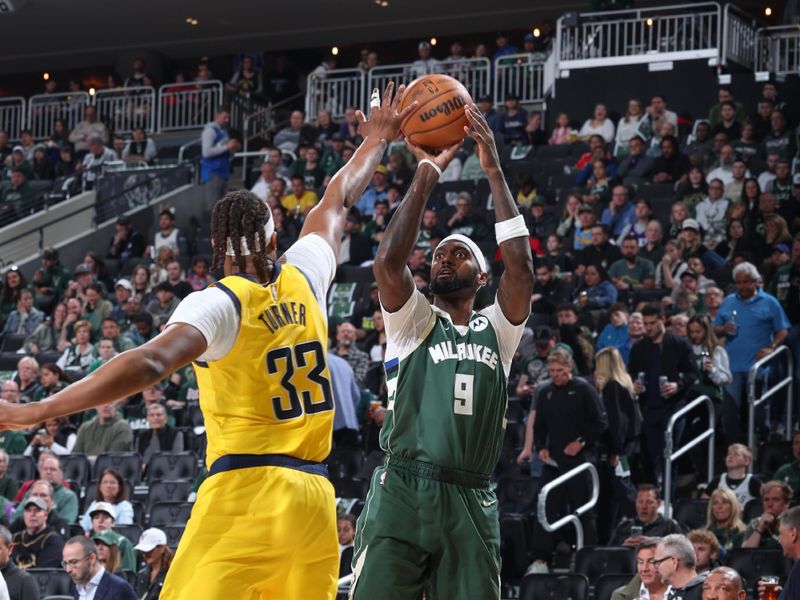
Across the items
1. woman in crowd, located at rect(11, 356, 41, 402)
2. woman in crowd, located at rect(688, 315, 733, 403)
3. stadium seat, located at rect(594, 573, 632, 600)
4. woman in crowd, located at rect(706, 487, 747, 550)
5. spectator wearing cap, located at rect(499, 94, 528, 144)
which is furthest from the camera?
spectator wearing cap, located at rect(499, 94, 528, 144)

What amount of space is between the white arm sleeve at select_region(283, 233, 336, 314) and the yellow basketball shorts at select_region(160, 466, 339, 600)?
2.43ft

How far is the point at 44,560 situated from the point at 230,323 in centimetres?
772

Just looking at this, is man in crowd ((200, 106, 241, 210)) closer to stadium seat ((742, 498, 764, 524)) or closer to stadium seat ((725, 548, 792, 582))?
stadium seat ((742, 498, 764, 524))

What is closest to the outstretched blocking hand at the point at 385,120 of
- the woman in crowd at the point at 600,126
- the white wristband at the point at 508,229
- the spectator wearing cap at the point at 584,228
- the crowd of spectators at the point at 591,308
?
the white wristband at the point at 508,229

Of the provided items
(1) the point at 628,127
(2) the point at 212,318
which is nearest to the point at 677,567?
(2) the point at 212,318

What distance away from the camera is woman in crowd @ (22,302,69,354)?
17062 millimetres

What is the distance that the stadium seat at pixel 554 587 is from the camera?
9.66 metres

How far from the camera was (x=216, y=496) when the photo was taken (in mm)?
4742

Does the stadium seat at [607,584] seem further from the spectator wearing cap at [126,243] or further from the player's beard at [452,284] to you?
the spectator wearing cap at [126,243]

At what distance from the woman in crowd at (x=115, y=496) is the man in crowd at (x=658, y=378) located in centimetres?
458

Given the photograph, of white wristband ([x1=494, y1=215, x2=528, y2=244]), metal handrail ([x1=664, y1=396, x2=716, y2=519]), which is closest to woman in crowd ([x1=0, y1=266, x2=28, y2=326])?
metal handrail ([x1=664, y1=396, x2=716, y2=519])

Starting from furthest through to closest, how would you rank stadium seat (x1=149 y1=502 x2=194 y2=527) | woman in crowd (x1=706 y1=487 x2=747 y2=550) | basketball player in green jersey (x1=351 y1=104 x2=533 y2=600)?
stadium seat (x1=149 y1=502 x2=194 y2=527)
woman in crowd (x1=706 y1=487 x2=747 y2=550)
basketball player in green jersey (x1=351 y1=104 x2=533 y2=600)

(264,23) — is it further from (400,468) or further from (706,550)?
(400,468)

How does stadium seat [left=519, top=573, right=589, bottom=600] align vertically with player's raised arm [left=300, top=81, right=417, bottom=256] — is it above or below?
below
